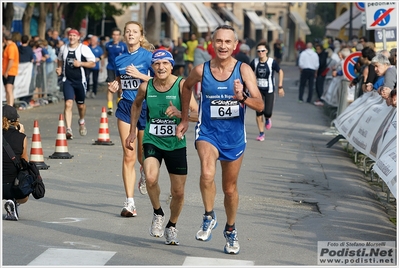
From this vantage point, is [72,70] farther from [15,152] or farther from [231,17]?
[231,17]

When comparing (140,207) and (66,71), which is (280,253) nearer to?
(140,207)

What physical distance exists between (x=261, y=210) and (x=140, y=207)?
1240mm

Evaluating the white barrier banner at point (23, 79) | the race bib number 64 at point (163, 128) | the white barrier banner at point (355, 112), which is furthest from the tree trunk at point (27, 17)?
the race bib number 64 at point (163, 128)

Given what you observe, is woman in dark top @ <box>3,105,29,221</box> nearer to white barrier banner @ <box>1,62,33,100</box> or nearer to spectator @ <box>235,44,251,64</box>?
white barrier banner @ <box>1,62,33,100</box>

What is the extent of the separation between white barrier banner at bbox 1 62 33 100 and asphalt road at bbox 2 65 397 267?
6535 millimetres

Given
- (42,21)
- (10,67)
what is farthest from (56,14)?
(10,67)

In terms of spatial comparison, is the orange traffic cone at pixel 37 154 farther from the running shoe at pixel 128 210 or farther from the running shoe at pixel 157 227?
the running shoe at pixel 157 227

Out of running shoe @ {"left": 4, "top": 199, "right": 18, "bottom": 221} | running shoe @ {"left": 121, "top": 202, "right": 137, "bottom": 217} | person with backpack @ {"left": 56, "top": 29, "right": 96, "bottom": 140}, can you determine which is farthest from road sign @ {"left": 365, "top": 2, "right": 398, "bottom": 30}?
running shoe @ {"left": 4, "top": 199, "right": 18, "bottom": 221}

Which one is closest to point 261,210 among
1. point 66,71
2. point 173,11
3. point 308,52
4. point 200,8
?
point 66,71

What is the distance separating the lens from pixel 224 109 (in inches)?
320

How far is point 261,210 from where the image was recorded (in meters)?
10.6

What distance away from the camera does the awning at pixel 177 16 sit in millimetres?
57625

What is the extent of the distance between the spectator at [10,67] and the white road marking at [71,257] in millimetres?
13868

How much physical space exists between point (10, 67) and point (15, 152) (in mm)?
12222
